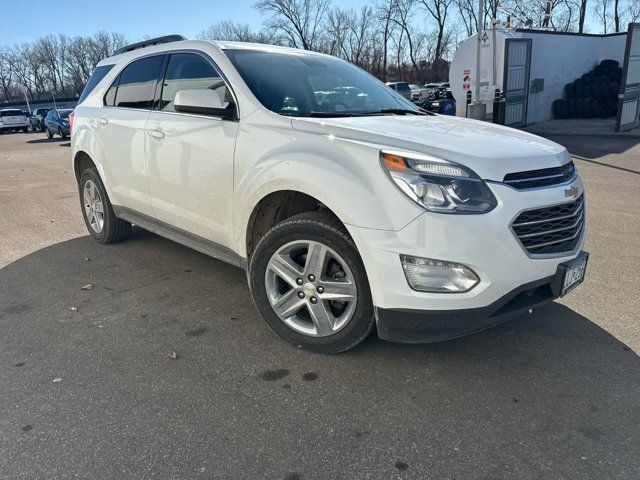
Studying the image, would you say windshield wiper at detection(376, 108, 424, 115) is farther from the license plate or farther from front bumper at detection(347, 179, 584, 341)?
the license plate

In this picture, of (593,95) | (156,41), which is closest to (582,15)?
(593,95)

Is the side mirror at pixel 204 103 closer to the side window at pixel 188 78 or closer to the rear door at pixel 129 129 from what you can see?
the side window at pixel 188 78

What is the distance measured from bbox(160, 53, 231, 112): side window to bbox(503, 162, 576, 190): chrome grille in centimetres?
196

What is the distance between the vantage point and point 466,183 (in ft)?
8.17

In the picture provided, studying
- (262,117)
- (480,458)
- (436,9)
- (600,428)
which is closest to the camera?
(480,458)

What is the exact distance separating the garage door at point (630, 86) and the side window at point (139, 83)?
47.0ft

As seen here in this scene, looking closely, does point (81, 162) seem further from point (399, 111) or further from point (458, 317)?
point (458, 317)

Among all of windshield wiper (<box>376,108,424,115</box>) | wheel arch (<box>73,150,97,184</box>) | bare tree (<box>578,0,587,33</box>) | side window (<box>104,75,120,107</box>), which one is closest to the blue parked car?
wheel arch (<box>73,150,97,184</box>)

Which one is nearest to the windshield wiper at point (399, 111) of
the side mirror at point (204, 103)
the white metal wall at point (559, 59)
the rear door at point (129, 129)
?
the side mirror at point (204, 103)

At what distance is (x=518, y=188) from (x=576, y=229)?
1.98ft

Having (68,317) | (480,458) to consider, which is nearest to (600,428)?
(480,458)

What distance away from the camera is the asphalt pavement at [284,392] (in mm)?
2230

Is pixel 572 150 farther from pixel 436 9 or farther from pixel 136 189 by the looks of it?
pixel 436 9

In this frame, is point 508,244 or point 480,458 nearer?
point 480,458
